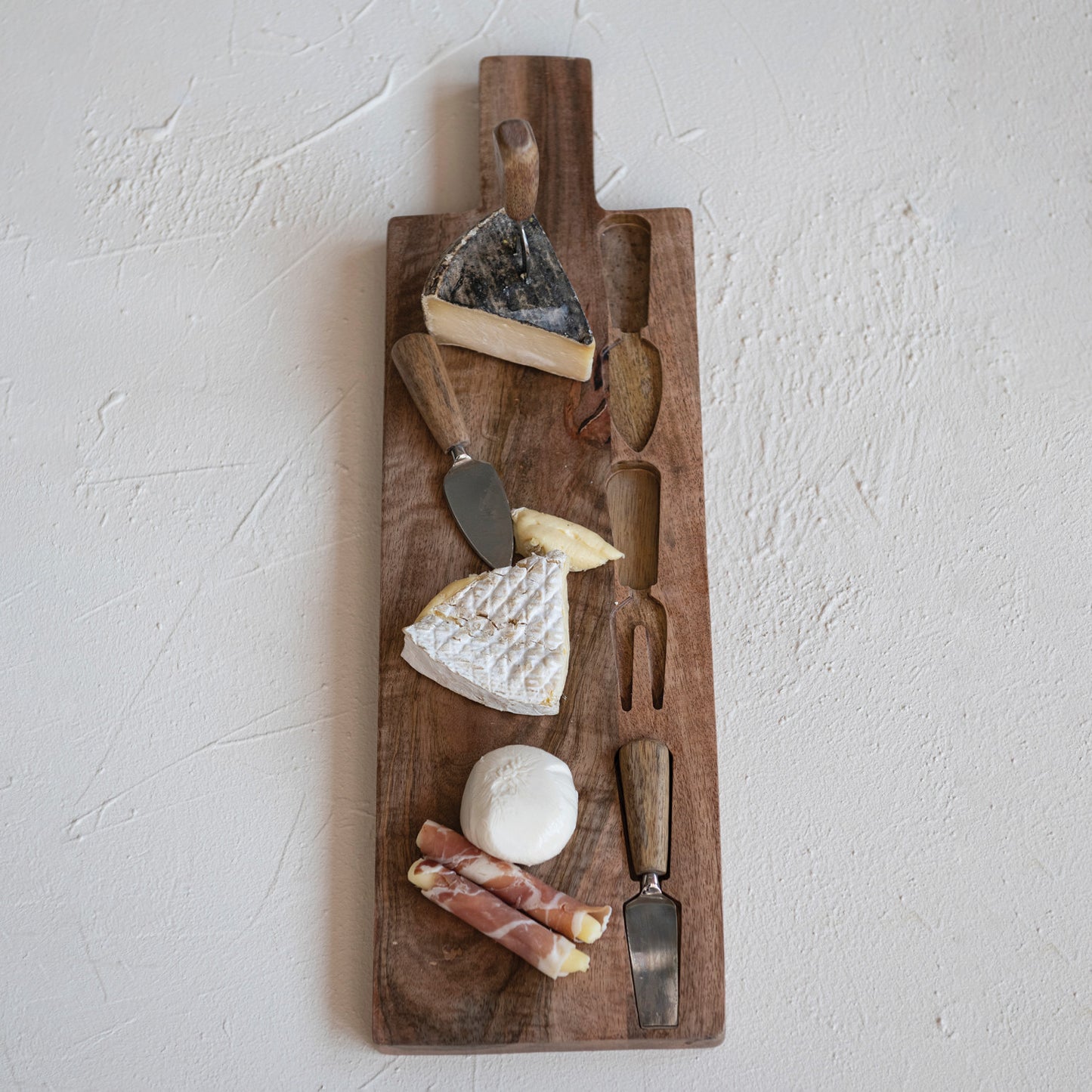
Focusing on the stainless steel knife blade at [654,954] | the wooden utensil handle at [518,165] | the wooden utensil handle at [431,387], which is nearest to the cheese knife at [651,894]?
the stainless steel knife blade at [654,954]

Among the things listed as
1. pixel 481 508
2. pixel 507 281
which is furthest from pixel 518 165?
pixel 481 508

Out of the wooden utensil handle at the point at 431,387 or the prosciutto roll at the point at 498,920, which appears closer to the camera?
the prosciutto roll at the point at 498,920

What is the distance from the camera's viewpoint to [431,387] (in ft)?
4.42

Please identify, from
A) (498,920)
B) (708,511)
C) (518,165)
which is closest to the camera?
(498,920)

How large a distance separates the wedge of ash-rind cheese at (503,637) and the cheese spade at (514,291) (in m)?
0.29

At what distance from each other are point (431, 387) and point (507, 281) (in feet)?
0.57

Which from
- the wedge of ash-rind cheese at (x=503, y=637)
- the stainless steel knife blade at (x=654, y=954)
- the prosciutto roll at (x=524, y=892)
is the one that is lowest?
the stainless steel knife blade at (x=654, y=954)

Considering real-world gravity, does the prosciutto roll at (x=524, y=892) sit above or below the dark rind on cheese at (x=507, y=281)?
below

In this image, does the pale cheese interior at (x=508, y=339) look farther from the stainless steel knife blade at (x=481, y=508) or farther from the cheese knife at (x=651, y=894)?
the cheese knife at (x=651, y=894)

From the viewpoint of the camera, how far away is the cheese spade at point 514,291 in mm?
1308

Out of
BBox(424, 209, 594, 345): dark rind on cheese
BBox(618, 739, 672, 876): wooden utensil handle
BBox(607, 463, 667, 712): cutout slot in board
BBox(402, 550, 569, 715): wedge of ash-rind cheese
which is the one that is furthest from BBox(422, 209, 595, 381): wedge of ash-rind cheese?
BBox(618, 739, 672, 876): wooden utensil handle

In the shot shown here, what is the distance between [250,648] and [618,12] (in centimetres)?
116

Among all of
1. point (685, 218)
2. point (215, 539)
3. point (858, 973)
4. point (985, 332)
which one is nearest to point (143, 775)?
point (215, 539)

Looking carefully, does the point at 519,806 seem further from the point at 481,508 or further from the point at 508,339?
the point at 508,339
